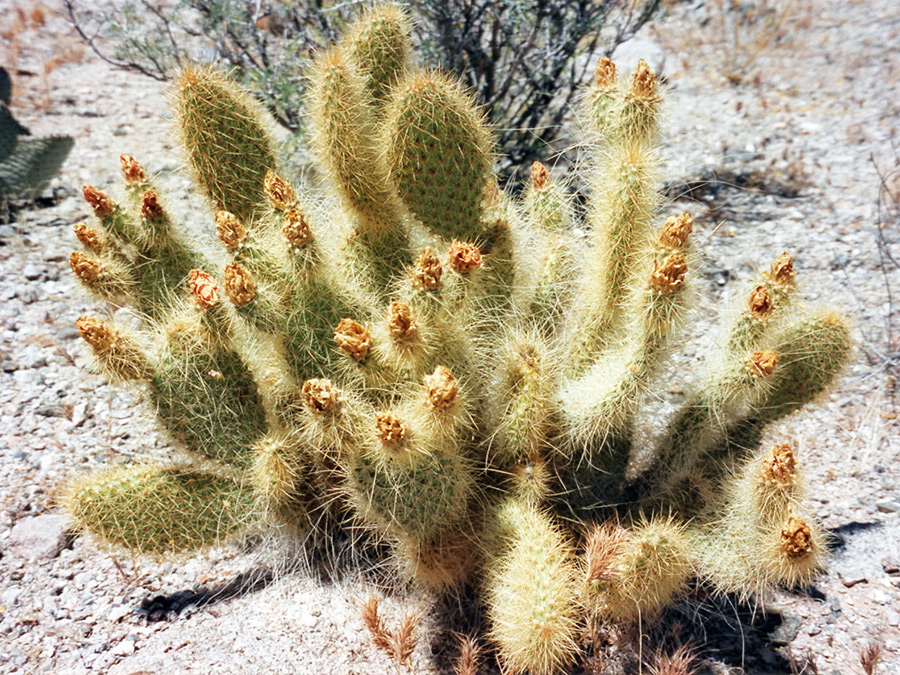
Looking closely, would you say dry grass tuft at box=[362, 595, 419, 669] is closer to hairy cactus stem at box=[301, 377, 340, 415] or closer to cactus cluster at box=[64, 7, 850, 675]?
cactus cluster at box=[64, 7, 850, 675]

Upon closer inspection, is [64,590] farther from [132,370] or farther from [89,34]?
[89,34]

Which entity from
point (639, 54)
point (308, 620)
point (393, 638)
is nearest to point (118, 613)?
point (308, 620)

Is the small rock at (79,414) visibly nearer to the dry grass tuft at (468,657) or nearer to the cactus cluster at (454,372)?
the cactus cluster at (454,372)

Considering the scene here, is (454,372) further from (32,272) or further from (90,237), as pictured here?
(32,272)

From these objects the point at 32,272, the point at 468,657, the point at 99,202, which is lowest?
the point at 32,272

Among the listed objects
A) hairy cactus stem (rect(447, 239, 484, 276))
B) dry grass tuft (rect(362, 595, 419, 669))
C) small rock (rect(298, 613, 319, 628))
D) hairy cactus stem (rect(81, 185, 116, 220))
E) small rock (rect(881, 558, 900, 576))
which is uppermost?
hairy cactus stem (rect(447, 239, 484, 276))

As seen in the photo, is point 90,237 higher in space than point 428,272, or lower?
lower

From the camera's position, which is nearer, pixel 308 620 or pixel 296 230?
pixel 296 230

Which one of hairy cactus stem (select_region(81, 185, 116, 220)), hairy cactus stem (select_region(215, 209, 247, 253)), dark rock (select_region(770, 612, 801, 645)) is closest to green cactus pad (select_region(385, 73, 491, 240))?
hairy cactus stem (select_region(215, 209, 247, 253))

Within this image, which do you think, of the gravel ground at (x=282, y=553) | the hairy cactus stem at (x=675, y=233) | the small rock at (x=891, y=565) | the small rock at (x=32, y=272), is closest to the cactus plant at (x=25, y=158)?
the gravel ground at (x=282, y=553)
